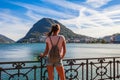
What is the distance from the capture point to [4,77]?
26.0 m

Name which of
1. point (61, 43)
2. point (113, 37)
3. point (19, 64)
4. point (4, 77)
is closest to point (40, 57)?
point (19, 64)

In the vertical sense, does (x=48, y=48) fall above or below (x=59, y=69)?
above

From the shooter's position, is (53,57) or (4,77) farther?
(4,77)

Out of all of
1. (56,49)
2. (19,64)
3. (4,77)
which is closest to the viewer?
(56,49)

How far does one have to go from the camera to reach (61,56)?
7188 mm

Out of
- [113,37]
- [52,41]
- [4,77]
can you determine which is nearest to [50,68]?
[52,41]

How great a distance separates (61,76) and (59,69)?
192 mm

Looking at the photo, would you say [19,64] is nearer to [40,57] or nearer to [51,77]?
[40,57]

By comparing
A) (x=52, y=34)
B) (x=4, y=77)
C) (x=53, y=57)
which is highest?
(x=52, y=34)

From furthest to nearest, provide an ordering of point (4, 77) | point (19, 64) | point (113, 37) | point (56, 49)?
point (113, 37) < point (4, 77) < point (19, 64) < point (56, 49)

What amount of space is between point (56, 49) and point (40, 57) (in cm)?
104

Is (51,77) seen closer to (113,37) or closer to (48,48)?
(48,48)

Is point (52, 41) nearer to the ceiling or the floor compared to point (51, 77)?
nearer to the ceiling

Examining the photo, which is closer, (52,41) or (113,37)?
(52,41)
